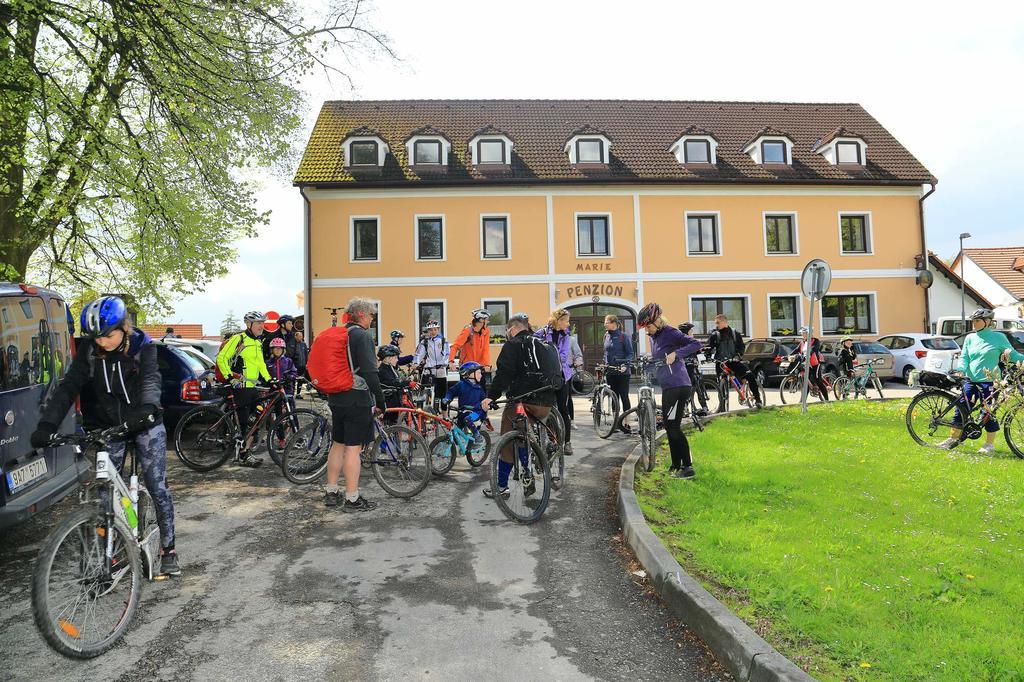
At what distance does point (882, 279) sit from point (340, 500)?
1032 inches

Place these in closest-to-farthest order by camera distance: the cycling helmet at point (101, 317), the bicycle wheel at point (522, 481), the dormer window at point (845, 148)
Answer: the cycling helmet at point (101, 317), the bicycle wheel at point (522, 481), the dormer window at point (845, 148)

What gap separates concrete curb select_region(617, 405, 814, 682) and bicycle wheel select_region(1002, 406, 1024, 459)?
561 cm

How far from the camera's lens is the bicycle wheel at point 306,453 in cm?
711

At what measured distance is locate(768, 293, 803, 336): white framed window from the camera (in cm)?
2541

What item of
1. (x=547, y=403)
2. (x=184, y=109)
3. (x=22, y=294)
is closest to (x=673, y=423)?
(x=547, y=403)

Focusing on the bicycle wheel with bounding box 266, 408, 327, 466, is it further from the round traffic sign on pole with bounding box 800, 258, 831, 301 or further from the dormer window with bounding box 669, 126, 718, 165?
the dormer window with bounding box 669, 126, 718, 165

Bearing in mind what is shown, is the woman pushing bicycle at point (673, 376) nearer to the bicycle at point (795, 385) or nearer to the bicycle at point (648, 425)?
the bicycle at point (648, 425)

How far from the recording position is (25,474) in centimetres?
463

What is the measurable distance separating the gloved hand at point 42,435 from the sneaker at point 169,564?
3.91 feet

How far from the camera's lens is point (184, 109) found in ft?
35.8

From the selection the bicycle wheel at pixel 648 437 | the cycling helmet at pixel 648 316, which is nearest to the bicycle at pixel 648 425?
the bicycle wheel at pixel 648 437

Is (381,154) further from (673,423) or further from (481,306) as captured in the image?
(673,423)

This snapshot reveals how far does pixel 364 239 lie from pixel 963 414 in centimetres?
2063

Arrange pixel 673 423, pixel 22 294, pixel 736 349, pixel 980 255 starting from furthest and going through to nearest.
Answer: pixel 980 255 → pixel 736 349 → pixel 673 423 → pixel 22 294
